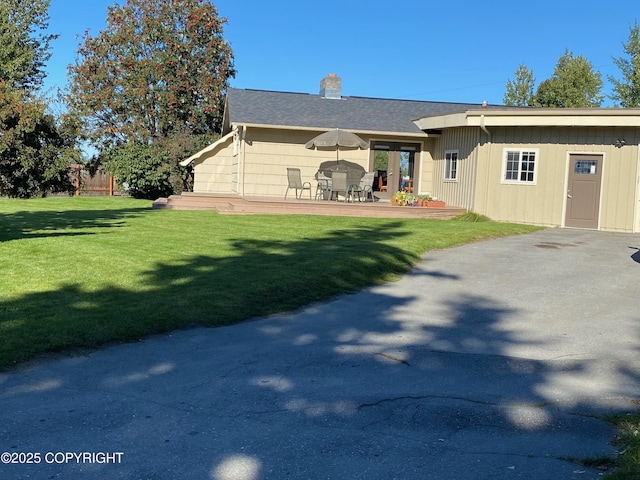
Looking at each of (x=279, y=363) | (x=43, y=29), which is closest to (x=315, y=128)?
(x=279, y=363)

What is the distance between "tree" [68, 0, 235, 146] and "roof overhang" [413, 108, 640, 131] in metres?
15.8

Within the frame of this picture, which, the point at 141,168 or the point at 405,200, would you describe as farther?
the point at 141,168

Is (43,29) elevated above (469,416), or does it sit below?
above

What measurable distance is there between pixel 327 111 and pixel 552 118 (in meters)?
8.63

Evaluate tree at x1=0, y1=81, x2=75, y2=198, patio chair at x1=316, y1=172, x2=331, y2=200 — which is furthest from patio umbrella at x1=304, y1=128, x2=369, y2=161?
tree at x1=0, y1=81, x2=75, y2=198

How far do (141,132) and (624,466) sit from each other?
2978 centimetres

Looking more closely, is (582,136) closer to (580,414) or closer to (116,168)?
(580,414)

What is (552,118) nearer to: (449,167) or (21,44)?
(449,167)

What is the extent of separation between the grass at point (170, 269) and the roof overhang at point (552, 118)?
157 inches

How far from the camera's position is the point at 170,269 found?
9234mm

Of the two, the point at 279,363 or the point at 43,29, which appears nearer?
the point at 279,363

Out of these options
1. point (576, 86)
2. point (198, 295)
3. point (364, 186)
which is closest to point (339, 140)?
point (364, 186)

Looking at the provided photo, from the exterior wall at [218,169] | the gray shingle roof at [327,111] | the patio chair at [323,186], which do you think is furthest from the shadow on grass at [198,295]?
the exterior wall at [218,169]

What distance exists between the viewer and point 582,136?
18344 millimetres
